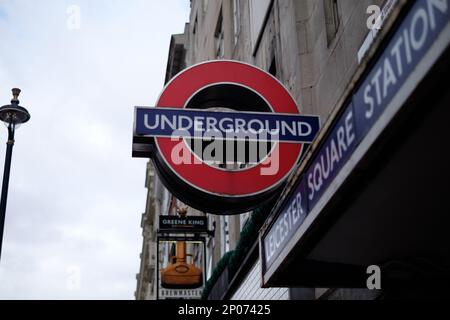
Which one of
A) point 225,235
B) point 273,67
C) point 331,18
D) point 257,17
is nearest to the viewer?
point 331,18

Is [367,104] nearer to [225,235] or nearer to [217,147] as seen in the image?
[217,147]

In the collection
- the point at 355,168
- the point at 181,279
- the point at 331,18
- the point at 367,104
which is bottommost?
the point at 355,168

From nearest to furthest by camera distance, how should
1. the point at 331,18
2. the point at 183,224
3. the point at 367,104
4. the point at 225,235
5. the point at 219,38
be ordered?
the point at 367,104 → the point at 331,18 → the point at 225,235 → the point at 183,224 → the point at 219,38

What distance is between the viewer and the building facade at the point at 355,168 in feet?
15.0

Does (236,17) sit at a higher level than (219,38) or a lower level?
lower

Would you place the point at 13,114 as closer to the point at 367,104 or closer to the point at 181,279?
the point at 181,279

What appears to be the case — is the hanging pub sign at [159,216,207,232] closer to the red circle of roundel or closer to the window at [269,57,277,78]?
the window at [269,57,277,78]

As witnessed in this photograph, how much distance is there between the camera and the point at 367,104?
5.08 m

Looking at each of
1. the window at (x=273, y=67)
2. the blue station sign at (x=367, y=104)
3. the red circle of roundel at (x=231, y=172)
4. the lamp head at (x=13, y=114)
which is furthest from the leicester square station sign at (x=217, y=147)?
the lamp head at (x=13, y=114)

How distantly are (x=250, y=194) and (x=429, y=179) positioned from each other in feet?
13.5

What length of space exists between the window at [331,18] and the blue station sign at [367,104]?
543 cm

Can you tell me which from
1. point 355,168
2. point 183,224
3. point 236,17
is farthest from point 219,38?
point 355,168

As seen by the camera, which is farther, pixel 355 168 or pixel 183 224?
pixel 183 224

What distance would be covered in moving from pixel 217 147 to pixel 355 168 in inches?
176
